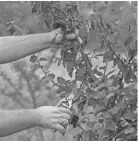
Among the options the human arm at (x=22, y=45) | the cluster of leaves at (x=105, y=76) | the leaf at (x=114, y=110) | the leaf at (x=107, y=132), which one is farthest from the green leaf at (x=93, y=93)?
the human arm at (x=22, y=45)

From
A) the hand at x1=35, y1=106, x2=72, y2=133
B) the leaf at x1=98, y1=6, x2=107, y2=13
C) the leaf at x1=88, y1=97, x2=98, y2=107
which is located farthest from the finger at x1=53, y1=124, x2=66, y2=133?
the leaf at x1=98, y1=6, x2=107, y2=13

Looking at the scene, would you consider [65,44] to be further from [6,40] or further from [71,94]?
[6,40]

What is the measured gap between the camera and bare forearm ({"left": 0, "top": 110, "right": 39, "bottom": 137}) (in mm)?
1995

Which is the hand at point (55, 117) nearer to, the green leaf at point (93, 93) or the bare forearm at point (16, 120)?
the bare forearm at point (16, 120)

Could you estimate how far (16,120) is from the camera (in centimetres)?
200

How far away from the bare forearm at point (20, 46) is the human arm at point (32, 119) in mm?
655

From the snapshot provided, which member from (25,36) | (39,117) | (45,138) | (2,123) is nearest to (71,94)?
(39,117)

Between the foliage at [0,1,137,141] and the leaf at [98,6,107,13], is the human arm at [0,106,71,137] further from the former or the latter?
the leaf at [98,6,107,13]

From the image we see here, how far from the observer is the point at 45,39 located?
2.50 meters

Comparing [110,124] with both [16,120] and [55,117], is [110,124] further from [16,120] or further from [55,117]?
[16,120]

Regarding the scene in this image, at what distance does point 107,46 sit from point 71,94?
1.27 ft

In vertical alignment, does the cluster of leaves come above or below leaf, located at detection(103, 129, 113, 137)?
above

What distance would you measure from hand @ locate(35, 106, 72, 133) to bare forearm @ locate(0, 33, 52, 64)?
65 centimetres

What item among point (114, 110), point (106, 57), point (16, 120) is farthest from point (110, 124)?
point (16, 120)
